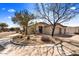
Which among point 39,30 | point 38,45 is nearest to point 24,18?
point 39,30

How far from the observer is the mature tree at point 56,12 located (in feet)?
8.70

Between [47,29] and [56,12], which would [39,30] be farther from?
[56,12]

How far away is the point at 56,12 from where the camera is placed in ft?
8.84

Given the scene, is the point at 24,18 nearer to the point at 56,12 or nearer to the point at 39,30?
the point at 39,30

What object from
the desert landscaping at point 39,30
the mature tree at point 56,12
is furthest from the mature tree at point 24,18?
the mature tree at point 56,12

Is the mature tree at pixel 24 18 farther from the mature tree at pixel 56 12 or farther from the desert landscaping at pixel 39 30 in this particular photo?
the mature tree at pixel 56 12

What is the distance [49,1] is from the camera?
263 centimetres

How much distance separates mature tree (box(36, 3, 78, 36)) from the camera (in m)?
2.65

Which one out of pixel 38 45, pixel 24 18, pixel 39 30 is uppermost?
pixel 24 18

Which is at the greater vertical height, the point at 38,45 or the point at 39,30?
the point at 39,30

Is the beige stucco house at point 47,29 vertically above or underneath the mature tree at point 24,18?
underneath

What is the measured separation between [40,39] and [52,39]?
174mm

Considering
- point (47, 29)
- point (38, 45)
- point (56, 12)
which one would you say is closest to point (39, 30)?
point (47, 29)

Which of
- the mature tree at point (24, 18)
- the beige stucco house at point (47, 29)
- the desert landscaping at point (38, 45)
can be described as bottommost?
the desert landscaping at point (38, 45)
